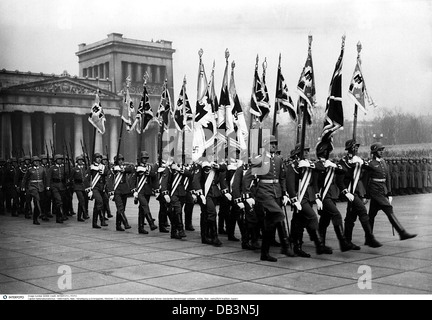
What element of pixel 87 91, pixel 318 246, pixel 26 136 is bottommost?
Result: pixel 318 246

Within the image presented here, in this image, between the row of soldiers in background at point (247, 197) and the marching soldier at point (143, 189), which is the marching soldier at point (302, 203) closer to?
the row of soldiers in background at point (247, 197)

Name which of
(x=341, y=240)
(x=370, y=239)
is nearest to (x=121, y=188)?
(x=341, y=240)

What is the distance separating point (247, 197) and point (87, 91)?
16.8 m

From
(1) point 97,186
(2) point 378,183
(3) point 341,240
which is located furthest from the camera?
(1) point 97,186

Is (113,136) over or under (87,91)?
under

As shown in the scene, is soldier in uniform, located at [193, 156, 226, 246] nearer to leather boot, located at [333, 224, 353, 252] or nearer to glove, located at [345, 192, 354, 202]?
leather boot, located at [333, 224, 353, 252]

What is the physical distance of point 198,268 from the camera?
838cm

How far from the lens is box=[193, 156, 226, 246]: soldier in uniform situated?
10719 millimetres

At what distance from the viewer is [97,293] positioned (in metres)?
7.00

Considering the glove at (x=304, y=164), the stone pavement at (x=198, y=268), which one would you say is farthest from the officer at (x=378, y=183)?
the glove at (x=304, y=164)

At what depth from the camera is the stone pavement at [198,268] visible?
7047 millimetres

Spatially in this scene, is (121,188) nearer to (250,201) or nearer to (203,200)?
(203,200)

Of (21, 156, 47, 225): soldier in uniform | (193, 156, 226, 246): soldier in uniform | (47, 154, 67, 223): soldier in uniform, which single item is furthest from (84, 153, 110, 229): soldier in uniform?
(193, 156, 226, 246): soldier in uniform

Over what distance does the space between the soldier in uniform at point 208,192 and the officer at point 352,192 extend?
2.34m
